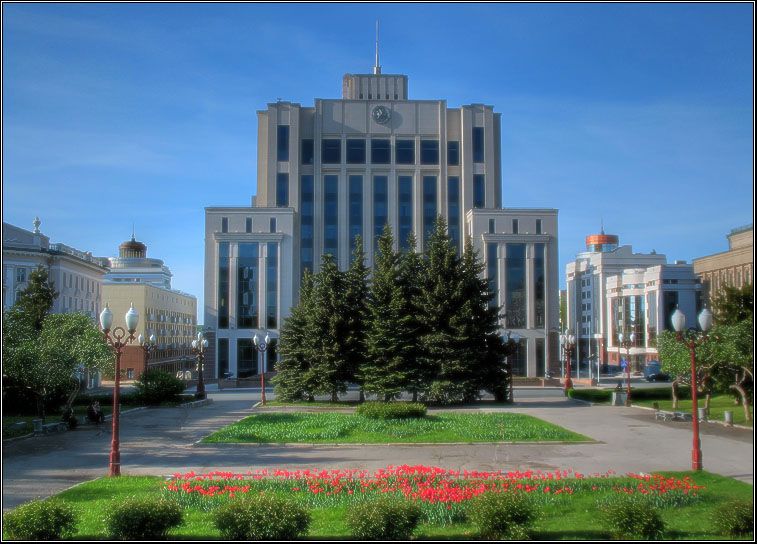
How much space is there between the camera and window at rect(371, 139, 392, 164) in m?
71.2

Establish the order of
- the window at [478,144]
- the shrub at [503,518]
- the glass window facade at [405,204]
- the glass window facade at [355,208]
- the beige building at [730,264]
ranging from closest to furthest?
the shrub at [503,518], the beige building at [730,264], the glass window facade at [355,208], the glass window facade at [405,204], the window at [478,144]

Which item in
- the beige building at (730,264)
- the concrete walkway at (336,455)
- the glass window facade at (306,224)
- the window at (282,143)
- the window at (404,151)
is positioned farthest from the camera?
the window at (404,151)

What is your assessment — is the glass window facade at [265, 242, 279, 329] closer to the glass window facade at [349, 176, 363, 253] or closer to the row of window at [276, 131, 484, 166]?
the glass window facade at [349, 176, 363, 253]

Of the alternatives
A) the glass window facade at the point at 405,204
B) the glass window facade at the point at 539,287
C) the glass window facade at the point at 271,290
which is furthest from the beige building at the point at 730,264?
the glass window facade at the point at 271,290

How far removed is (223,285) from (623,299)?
5990 centimetres

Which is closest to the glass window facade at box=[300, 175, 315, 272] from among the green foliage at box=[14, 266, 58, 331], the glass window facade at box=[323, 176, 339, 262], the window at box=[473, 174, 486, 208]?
the glass window facade at box=[323, 176, 339, 262]

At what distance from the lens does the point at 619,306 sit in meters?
96.1

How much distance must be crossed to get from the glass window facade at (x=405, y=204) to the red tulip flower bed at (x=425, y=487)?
2184 inches

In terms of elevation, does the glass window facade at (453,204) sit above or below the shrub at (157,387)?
above

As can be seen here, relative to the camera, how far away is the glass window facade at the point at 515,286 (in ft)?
210

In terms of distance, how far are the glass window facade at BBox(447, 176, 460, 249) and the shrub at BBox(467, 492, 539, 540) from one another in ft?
198

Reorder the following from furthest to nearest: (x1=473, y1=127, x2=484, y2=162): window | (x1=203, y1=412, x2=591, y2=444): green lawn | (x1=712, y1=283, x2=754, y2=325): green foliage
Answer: (x1=473, y1=127, x2=484, y2=162): window < (x1=712, y1=283, x2=754, y2=325): green foliage < (x1=203, y1=412, x2=591, y2=444): green lawn

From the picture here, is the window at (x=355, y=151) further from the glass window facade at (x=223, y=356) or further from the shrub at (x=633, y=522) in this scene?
the shrub at (x=633, y=522)

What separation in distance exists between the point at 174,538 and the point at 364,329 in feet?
94.0
